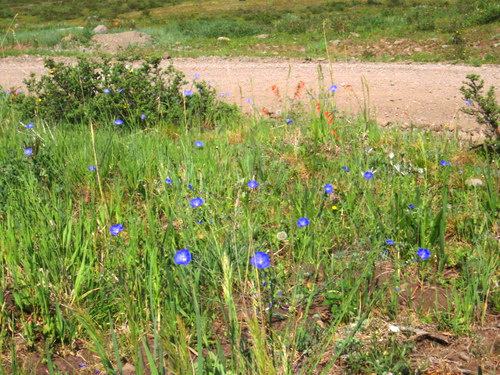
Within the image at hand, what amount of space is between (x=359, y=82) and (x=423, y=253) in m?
6.34

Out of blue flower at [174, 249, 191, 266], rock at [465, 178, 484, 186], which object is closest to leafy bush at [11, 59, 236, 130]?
rock at [465, 178, 484, 186]

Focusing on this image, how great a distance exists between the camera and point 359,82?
325 inches

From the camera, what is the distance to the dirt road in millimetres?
6297

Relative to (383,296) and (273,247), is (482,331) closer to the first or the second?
(383,296)

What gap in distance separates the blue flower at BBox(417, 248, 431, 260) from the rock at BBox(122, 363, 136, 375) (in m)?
1.33

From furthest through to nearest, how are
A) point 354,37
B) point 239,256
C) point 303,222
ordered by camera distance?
point 354,37
point 303,222
point 239,256

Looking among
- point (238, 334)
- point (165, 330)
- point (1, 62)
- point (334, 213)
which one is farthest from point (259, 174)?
point (1, 62)

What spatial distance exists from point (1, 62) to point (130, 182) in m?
11.9

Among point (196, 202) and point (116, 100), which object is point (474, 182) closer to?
point (196, 202)

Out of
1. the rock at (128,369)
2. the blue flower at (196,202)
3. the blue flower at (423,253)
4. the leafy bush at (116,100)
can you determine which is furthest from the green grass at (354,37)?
the rock at (128,369)

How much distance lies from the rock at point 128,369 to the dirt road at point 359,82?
3.21 m

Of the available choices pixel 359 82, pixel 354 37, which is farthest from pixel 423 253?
pixel 354 37

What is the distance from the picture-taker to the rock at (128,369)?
1927 mm

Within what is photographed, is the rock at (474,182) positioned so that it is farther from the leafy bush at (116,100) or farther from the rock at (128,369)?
the leafy bush at (116,100)
